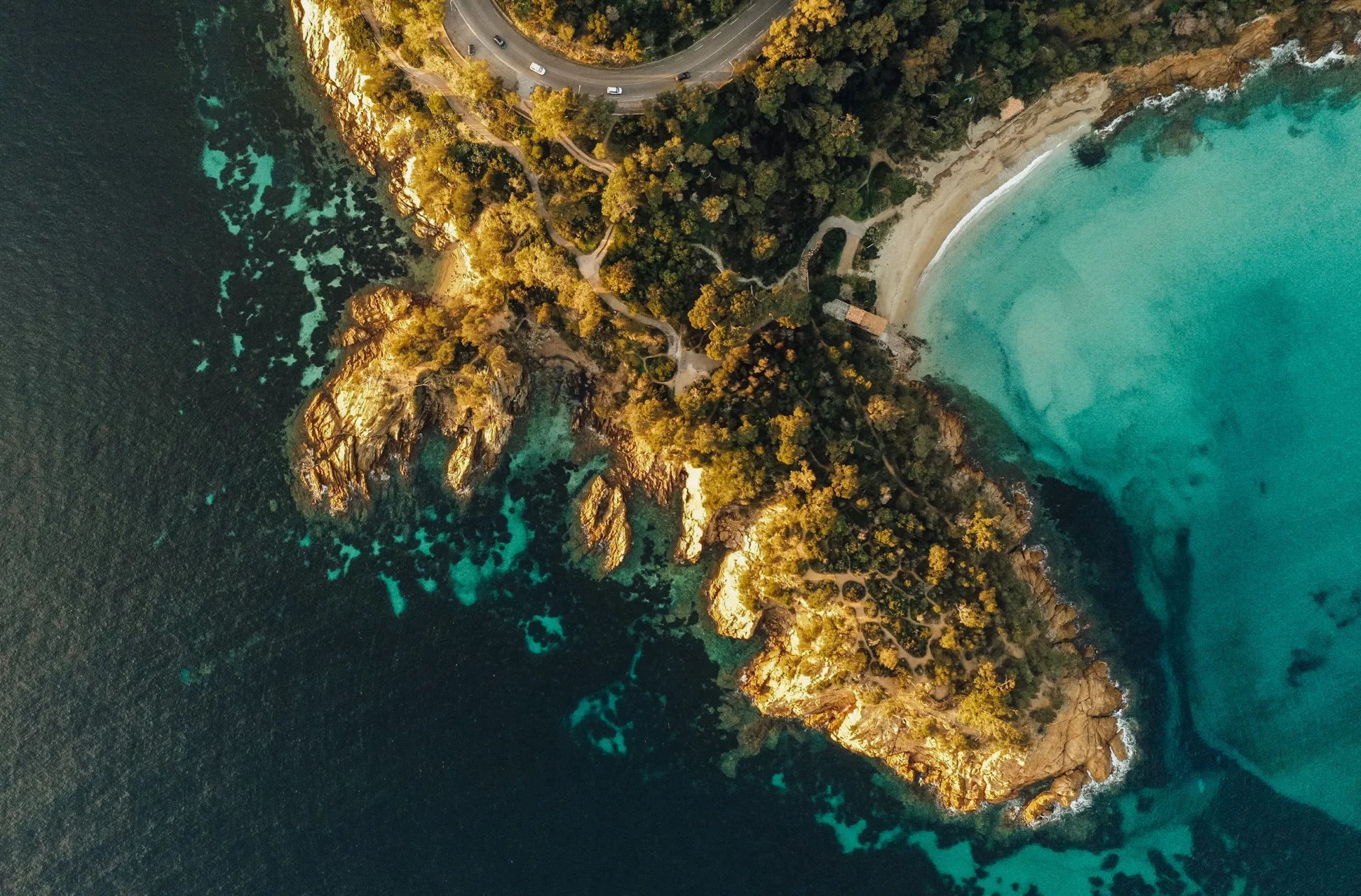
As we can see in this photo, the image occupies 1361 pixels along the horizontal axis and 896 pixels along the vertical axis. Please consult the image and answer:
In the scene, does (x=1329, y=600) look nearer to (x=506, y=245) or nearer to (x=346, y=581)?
(x=506, y=245)

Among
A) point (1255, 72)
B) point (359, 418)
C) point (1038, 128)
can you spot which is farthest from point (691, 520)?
point (1255, 72)

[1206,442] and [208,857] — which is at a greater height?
[1206,442]

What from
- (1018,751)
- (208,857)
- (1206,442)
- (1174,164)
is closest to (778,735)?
(1018,751)

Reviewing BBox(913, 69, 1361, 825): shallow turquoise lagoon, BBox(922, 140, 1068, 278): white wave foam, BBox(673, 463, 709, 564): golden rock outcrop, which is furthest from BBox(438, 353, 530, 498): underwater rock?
BBox(922, 140, 1068, 278): white wave foam

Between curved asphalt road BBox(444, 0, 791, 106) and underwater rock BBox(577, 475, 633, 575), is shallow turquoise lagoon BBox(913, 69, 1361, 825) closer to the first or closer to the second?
curved asphalt road BBox(444, 0, 791, 106)

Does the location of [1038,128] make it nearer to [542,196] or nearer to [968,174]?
[968,174]

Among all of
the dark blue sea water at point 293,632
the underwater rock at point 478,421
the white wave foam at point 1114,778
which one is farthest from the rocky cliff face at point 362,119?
the white wave foam at point 1114,778
